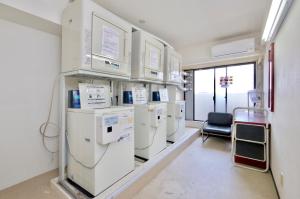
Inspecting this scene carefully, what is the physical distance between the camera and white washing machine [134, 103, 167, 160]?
2.56 m

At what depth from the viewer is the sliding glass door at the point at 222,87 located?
171 inches

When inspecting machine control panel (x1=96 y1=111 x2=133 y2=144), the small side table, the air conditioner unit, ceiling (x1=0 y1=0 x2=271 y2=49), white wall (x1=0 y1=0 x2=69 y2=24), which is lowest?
the small side table

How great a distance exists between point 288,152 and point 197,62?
137 inches

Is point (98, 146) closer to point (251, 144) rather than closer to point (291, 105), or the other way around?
point (291, 105)

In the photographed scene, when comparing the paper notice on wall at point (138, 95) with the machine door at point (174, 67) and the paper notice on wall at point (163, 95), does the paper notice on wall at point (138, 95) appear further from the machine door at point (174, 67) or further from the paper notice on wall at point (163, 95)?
the machine door at point (174, 67)

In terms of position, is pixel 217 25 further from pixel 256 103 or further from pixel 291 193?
pixel 291 193

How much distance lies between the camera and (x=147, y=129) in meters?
2.56

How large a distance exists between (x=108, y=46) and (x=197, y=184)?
224 cm

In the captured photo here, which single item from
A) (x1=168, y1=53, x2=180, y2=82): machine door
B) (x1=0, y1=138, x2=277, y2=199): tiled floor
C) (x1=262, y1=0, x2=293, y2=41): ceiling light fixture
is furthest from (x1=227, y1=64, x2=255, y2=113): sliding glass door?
(x1=262, y1=0, x2=293, y2=41): ceiling light fixture

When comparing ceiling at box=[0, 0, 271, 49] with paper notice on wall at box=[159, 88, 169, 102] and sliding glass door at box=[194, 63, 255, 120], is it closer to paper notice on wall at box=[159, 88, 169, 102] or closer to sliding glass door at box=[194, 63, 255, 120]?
sliding glass door at box=[194, 63, 255, 120]

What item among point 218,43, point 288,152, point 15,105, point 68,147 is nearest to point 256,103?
point 218,43

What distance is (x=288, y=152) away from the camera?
151cm

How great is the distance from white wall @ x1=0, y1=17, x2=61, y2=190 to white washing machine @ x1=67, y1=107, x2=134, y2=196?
511mm

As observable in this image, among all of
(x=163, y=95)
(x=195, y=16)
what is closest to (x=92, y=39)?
(x=195, y=16)
